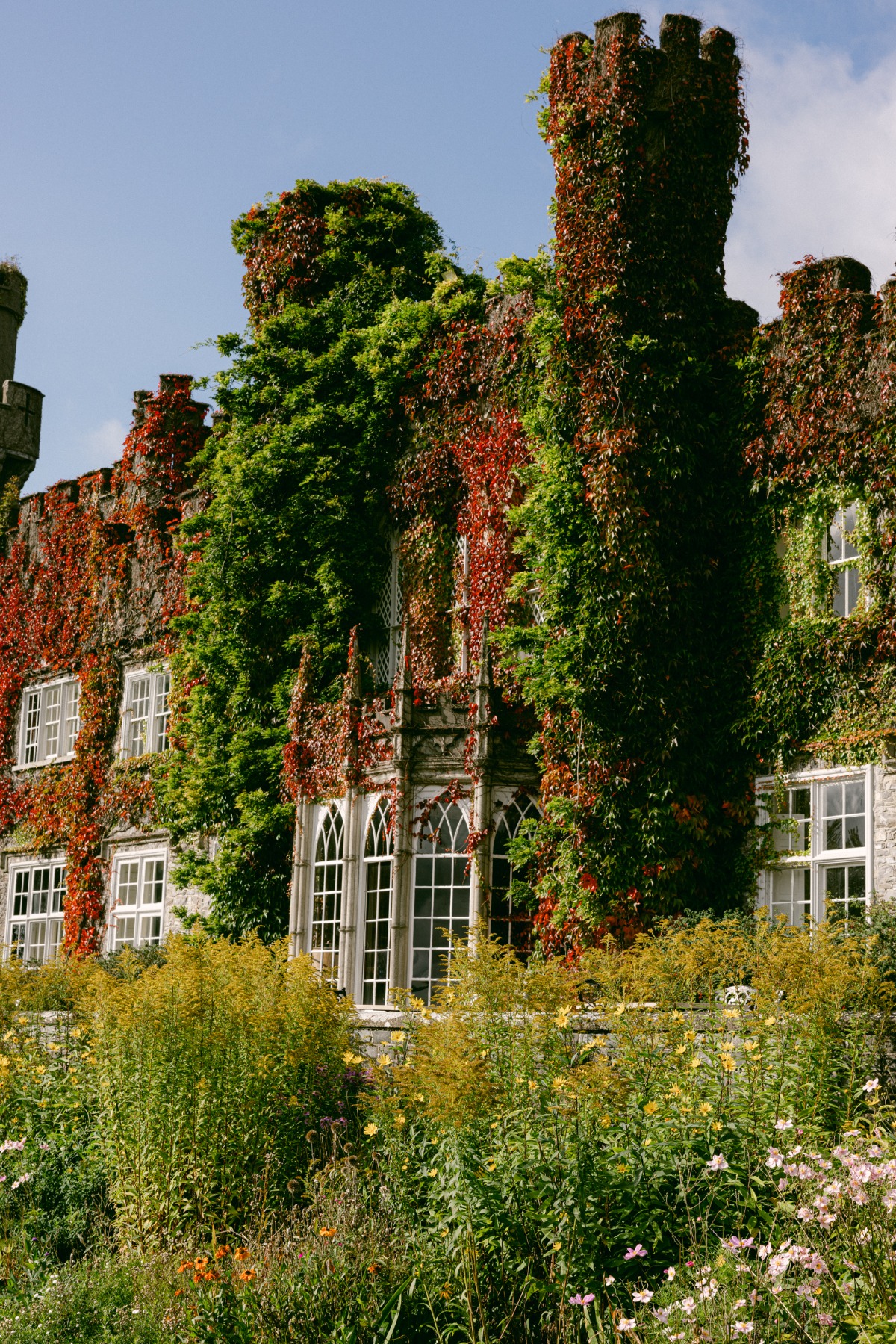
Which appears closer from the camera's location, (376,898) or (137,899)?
(376,898)

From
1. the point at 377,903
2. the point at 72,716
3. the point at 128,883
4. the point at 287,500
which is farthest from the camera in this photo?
the point at 72,716

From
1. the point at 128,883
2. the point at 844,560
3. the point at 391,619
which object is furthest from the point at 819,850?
the point at 128,883

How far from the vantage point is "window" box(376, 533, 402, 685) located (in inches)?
679

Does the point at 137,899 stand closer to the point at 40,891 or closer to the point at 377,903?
the point at 40,891

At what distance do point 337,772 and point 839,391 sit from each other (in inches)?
275

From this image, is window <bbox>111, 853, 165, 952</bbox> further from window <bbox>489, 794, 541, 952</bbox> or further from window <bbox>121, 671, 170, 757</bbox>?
window <bbox>489, 794, 541, 952</bbox>

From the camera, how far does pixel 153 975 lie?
8.77m

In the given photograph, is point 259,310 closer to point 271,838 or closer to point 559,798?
point 271,838

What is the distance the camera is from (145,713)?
21.7 metres

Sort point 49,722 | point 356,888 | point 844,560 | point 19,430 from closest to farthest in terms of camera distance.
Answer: point 844,560 → point 356,888 → point 49,722 → point 19,430

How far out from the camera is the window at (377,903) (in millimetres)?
14844

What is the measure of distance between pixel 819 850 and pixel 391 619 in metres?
6.81

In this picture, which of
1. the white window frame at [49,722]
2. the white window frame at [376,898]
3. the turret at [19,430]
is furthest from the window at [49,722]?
the white window frame at [376,898]

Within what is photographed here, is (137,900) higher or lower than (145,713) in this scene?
lower
